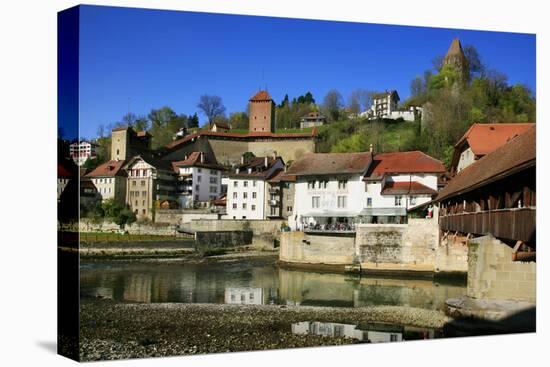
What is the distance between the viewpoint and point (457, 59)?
12.8 meters

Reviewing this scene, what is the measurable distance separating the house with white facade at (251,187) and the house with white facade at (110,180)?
6199 millimetres

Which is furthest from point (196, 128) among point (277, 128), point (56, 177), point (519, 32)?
Answer: point (519, 32)

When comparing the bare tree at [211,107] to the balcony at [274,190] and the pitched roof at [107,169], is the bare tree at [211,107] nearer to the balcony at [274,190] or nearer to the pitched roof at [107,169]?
the pitched roof at [107,169]

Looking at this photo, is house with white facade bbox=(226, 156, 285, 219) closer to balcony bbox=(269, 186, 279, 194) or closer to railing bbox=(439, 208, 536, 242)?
balcony bbox=(269, 186, 279, 194)

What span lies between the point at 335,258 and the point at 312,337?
321 inches

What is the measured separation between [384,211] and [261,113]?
5.36 m

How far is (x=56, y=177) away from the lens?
9.57m

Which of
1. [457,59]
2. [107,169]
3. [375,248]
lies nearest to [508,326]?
[457,59]

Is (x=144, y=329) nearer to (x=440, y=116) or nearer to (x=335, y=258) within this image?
(x=440, y=116)

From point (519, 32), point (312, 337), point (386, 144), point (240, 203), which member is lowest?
point (312, 337)

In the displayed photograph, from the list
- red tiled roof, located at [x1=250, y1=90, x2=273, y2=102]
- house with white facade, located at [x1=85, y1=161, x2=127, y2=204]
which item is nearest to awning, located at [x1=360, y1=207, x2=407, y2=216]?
red tiled roof, located at [x1=250, y1=90, x2=273, y2=102]

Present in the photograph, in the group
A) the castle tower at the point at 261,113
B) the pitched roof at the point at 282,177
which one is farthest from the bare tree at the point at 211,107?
the pitched roof at the point at 282,177

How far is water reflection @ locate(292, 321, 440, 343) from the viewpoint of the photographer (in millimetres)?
11477

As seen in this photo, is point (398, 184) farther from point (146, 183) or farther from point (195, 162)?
point (146, 183)
